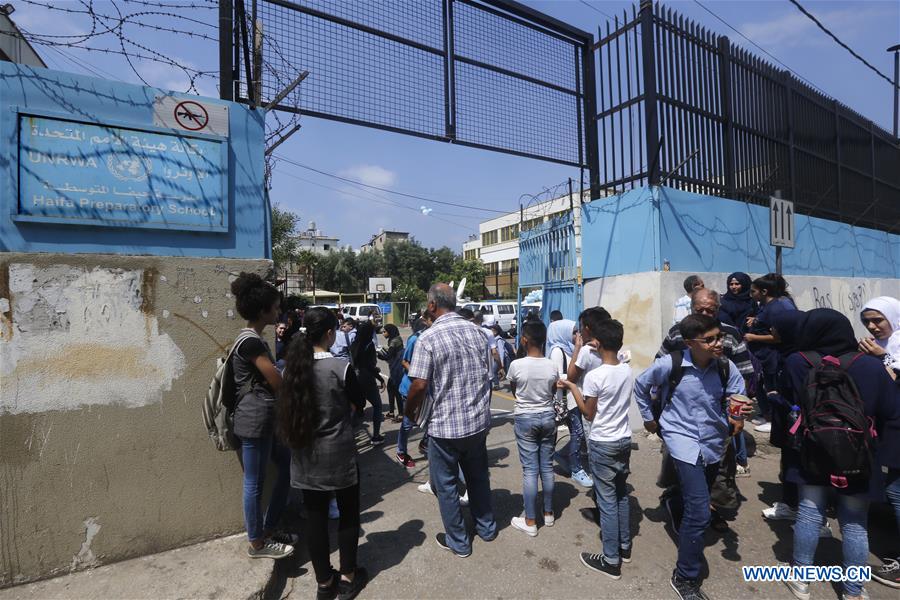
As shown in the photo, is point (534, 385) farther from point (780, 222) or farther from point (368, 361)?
point (780, 222)

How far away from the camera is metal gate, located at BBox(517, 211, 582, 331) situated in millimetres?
7141

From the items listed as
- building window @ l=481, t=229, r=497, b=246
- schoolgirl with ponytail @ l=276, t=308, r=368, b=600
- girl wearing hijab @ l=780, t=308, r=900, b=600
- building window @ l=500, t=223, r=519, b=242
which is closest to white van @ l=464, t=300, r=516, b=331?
girl wearing hijab @ l=780, t=308, r=900, b=600

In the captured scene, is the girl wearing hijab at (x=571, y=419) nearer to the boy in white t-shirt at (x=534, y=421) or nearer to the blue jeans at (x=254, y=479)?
the boy in white t-shirt at (x=534, y=421)

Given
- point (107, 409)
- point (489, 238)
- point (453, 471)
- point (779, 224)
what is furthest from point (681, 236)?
point (489, 238)

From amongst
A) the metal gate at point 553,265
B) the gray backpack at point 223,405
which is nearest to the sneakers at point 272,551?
the gray backpack at point 223,405

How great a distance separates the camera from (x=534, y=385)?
335 centimetres

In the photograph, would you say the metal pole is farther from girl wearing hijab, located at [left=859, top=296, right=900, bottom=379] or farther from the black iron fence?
girl wearing hijab, located at [left=859, top=296, right=900, bottom=379]

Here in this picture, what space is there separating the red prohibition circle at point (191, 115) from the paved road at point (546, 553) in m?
2.59

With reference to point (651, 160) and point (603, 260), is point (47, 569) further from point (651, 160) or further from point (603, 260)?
point (651, 160)

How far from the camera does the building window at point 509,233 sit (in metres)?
43.8

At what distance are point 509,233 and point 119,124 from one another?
142 feet

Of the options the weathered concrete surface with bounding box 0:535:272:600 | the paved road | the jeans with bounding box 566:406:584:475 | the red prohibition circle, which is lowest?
the paved road

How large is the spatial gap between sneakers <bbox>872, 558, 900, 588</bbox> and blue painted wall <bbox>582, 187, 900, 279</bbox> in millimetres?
3760

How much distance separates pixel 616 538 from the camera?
9.48 feet
